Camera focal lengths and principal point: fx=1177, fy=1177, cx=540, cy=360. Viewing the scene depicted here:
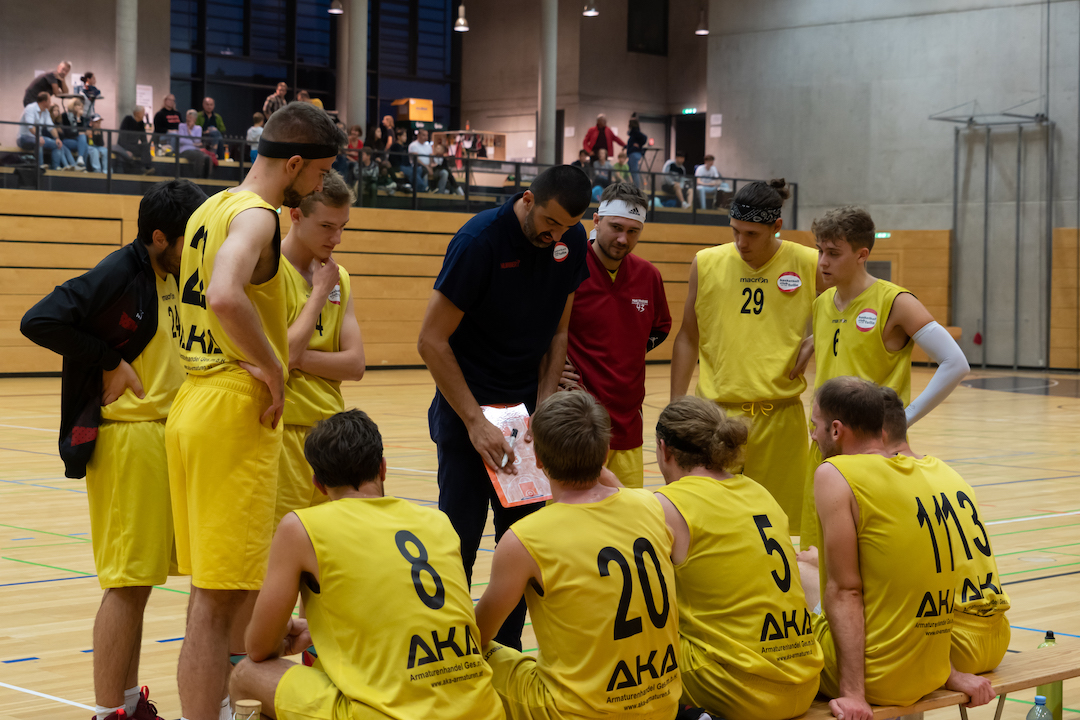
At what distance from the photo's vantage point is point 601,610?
8.54 feet

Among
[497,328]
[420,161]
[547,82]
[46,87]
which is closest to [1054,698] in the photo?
[497,328]

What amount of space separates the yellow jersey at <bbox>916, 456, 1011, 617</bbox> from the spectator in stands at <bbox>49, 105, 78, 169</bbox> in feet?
46.2

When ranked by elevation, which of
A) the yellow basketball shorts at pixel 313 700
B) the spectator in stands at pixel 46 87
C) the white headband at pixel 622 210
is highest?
the spectator in stands at pixel 46 87

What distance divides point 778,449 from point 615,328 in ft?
2.57

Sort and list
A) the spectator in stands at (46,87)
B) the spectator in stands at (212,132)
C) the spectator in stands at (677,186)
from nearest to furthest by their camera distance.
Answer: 1. the spectator in stands at (212,132)
2. the spectator in stands at (46,87)
3. the spectator in stands at (677,186)

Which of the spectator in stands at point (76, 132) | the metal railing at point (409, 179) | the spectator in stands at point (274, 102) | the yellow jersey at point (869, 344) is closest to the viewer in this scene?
the yellow jersey at point (869, 344)

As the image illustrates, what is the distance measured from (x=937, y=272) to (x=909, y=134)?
108 inches

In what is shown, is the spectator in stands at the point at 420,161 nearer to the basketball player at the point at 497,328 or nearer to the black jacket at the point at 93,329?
the basketball player at the point at 497,328

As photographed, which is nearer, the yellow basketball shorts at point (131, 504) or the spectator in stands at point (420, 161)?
the yellow basketball shorts at point (131, 504)

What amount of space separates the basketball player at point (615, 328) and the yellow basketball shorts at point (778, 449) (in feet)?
1.35

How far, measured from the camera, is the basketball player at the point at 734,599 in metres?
2.85

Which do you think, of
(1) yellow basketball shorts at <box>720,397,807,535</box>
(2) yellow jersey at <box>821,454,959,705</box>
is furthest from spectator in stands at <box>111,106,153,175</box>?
(2) yellow jersey at <box>821,454,959,705</box>

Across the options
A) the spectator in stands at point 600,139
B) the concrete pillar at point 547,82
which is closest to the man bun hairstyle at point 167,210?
the concrete pillar at point 547,82

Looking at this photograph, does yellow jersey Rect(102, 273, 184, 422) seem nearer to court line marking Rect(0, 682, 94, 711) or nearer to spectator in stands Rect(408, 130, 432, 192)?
court line marking Rect(0, 682, 94, 711)
